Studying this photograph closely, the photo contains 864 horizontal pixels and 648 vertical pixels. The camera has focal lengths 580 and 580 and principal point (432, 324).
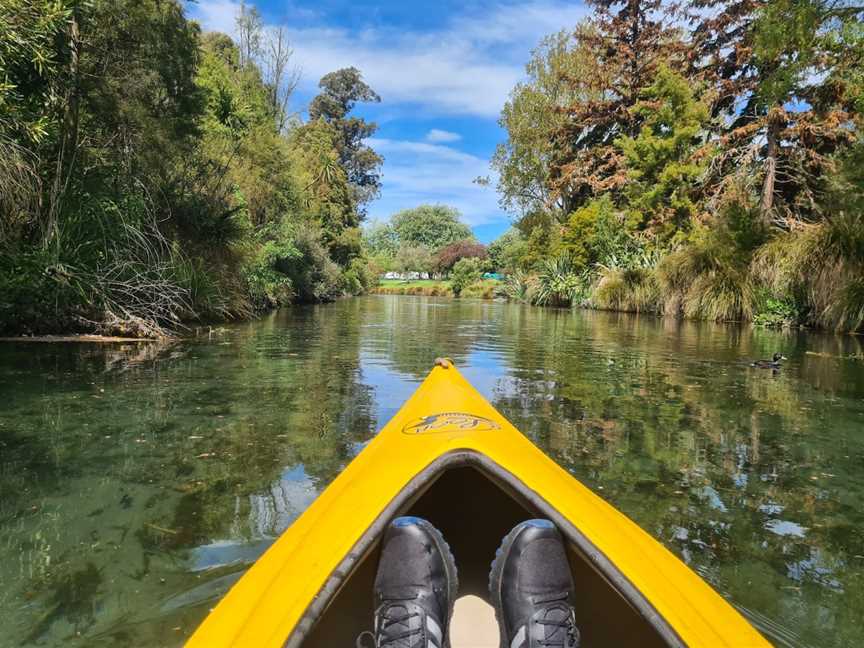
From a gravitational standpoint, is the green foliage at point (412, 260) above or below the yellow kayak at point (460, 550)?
above

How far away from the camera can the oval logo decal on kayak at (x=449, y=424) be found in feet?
6.90

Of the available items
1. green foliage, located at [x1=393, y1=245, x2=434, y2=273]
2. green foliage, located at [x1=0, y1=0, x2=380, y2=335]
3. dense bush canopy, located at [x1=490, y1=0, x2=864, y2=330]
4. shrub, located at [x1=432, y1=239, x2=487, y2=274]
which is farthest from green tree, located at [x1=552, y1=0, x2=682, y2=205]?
green foliage, located at [x1=393, y1=245, x2=434, y2=273]

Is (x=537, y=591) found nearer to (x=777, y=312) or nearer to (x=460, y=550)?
(x=460, y=550)

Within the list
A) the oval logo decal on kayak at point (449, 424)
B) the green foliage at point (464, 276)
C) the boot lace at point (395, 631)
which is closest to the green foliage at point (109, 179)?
the oval logo decal on kayak at point (449, 424)

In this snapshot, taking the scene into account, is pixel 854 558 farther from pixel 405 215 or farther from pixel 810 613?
pixel 405 215

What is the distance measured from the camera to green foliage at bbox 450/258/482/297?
153ft

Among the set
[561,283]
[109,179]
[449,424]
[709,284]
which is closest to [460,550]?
[449,424]

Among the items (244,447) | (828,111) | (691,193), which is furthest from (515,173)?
(244,447)

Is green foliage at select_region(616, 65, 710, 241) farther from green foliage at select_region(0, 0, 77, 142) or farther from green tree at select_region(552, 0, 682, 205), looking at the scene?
green foliage at select_region(0, 0, 77, 142)

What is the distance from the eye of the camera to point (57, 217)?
25.5 feet

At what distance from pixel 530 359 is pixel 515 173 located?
25719 millimetres

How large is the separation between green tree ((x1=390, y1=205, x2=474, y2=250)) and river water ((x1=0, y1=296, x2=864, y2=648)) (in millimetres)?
87515

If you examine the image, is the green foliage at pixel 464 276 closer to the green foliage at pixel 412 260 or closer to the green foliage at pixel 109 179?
the green foliage at pixel 412 260

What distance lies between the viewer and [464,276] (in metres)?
47.3
